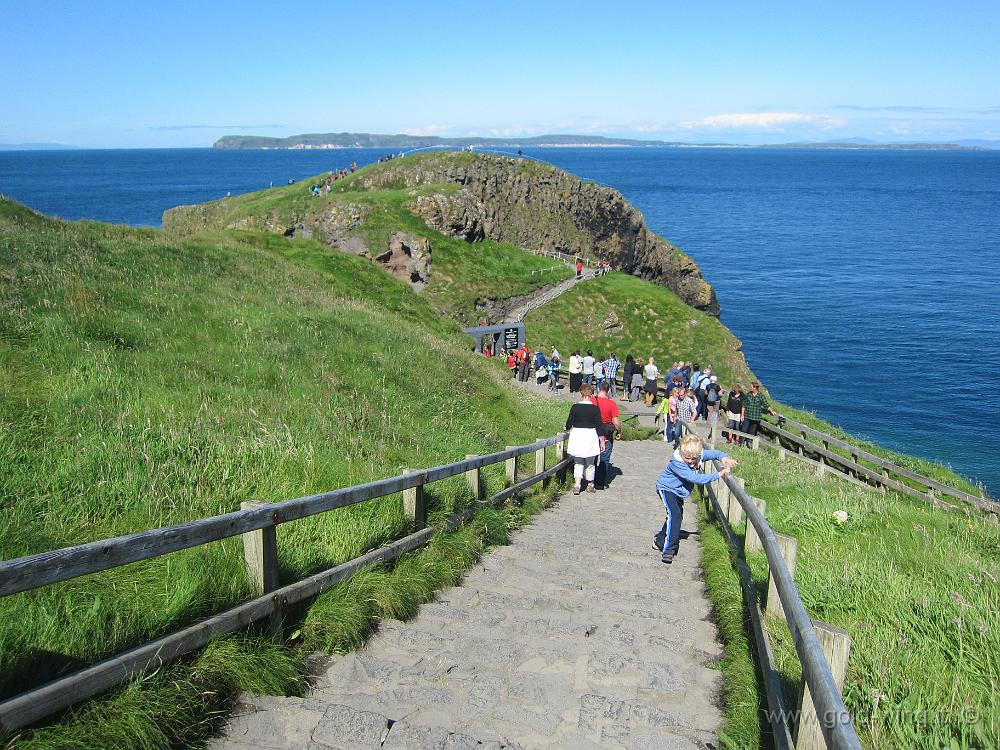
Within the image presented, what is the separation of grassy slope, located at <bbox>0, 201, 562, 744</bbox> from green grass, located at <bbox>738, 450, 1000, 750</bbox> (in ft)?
12.2

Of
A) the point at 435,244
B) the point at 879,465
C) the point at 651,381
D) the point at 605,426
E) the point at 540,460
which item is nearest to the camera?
the point at 540,460

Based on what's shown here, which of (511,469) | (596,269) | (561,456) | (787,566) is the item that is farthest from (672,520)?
(596,269)

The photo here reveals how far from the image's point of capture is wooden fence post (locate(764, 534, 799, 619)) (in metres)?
5.78

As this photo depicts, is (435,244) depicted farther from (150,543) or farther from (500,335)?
(150,543)

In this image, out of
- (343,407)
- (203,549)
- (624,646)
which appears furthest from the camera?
(343,407)

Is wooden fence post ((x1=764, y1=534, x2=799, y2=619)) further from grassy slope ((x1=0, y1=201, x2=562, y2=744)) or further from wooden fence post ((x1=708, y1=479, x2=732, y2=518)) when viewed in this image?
wooden fence post ((x1=708, y1=479, x2=732, y2=518))

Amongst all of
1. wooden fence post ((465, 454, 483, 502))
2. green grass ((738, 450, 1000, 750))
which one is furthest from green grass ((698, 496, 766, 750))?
wooden fence post ((465, 454, 483, 502))

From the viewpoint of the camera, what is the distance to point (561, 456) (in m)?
14.7

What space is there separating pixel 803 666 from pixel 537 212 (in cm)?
5568

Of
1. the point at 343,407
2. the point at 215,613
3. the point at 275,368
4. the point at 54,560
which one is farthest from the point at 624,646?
the point at 275,368

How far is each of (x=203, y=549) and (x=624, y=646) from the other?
3.13 metres

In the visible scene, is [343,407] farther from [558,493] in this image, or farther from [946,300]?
[946,300]

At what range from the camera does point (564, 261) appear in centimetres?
5459

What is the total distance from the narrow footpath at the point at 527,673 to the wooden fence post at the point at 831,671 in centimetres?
93
